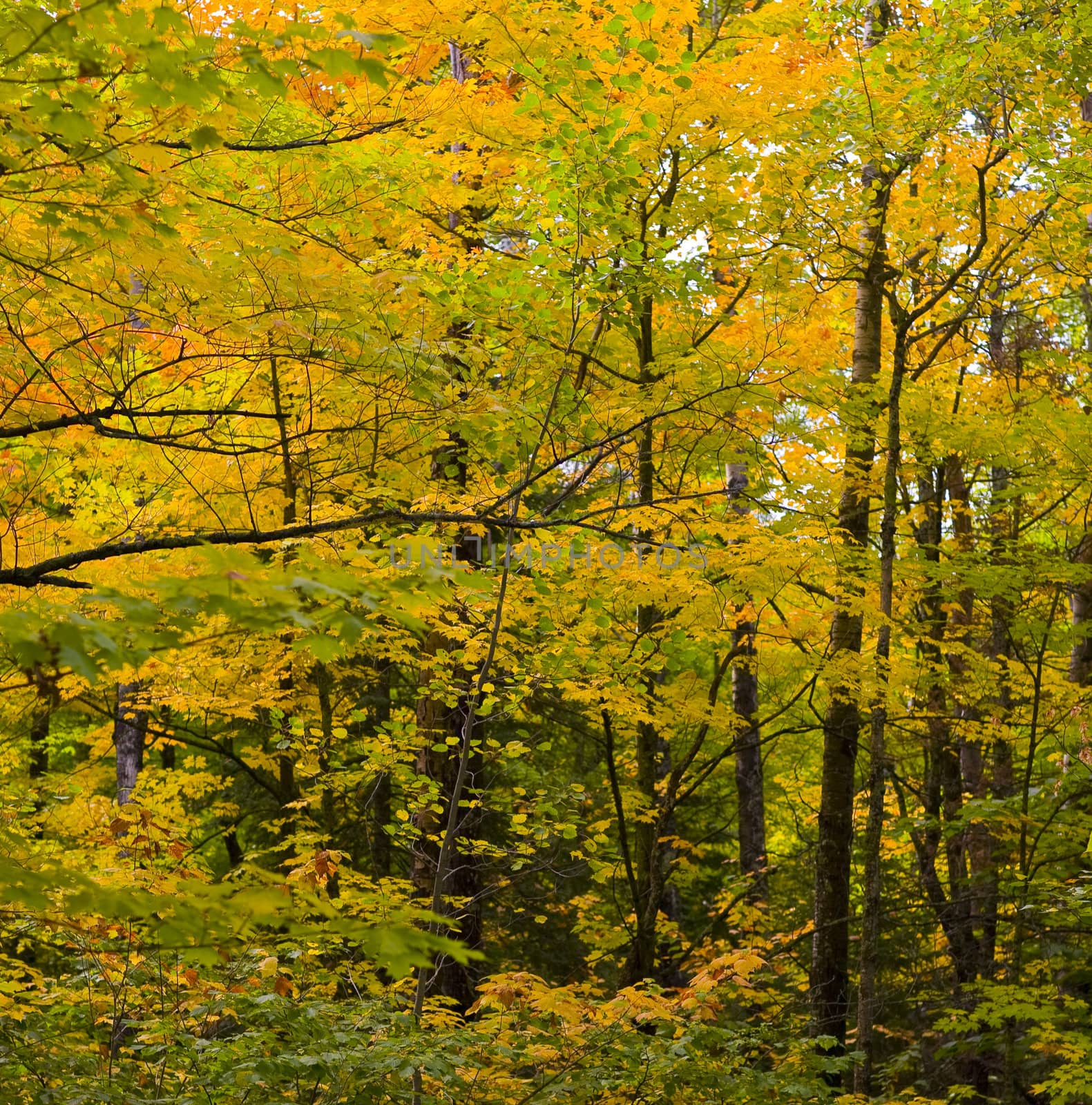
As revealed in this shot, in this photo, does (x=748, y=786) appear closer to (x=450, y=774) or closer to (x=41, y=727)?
(x=450, y=774)

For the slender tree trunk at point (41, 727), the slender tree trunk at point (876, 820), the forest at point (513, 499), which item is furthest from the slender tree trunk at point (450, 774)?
the slender tree trunk at point (41, 727)

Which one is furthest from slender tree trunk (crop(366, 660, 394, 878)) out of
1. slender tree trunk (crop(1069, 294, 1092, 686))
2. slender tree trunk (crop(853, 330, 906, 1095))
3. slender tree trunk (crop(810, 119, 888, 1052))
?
slender tree trunk (crop(1069, 294, 1092, 686))

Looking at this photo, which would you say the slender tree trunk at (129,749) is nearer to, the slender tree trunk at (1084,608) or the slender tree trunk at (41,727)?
the slender tree trunk at (41,727)

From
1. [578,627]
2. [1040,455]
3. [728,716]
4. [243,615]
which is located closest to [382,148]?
[578,627]

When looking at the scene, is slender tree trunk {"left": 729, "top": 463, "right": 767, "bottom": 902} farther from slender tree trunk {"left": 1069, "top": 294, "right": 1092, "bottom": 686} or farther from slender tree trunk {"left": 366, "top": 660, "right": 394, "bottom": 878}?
slender tree trunk {"left": 366, "top": 660, "right": 394, "bottom": 878}

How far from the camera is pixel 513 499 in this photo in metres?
5.16

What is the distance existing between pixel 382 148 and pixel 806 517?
4.36 meters

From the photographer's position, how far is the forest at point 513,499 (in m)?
3.84

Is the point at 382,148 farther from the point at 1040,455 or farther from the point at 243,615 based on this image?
the point at 1040,455

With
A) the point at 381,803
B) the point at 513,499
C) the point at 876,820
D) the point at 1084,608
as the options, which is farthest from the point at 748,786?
the point at 513,499

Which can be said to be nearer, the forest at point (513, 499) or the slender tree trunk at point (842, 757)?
the forest at point (513, 499)

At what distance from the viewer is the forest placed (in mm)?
3844

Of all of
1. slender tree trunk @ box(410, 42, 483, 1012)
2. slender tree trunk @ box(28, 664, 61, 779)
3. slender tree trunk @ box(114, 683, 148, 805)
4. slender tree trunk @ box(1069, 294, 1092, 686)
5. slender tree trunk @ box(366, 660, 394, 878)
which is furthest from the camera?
slender tree trunk @ box(114, 683, 148, 805)

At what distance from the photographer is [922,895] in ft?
32.5
